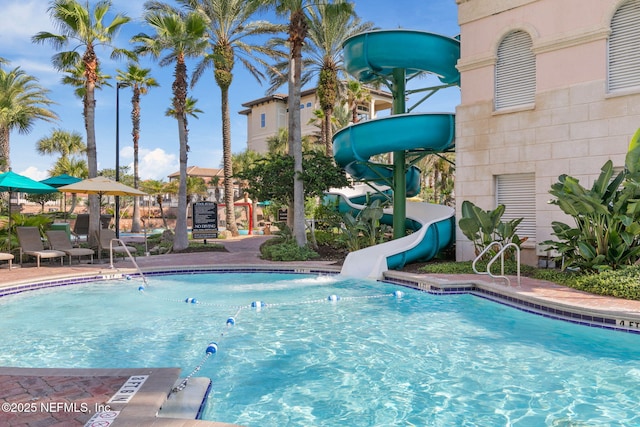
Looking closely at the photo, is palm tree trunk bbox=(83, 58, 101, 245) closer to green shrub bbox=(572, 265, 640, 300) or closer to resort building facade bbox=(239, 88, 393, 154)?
green shrub bbox=(572, 265, 640, 300)

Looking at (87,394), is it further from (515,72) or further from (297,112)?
(297,112)

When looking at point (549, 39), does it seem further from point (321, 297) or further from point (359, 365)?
point (359, 365)

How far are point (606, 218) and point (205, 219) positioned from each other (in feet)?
55.6

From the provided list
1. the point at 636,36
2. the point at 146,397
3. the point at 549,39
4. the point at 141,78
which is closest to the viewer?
the point at 146,397

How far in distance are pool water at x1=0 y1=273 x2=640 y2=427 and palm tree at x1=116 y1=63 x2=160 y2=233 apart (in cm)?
2540

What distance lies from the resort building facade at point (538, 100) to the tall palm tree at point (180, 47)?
33.0ft

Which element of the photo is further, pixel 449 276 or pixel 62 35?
pixel 62 35

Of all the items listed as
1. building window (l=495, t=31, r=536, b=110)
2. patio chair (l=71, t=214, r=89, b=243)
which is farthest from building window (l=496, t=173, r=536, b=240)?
patio chair (l=71, t=214, r=89, b=243)

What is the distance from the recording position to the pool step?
3836 millimetres

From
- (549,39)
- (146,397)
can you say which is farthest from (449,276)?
(146,397)

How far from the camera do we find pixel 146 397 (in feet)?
A: 12.5

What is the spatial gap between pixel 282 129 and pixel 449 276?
1325 inches

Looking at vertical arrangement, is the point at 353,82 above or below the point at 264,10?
above

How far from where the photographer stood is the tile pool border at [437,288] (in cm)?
710
